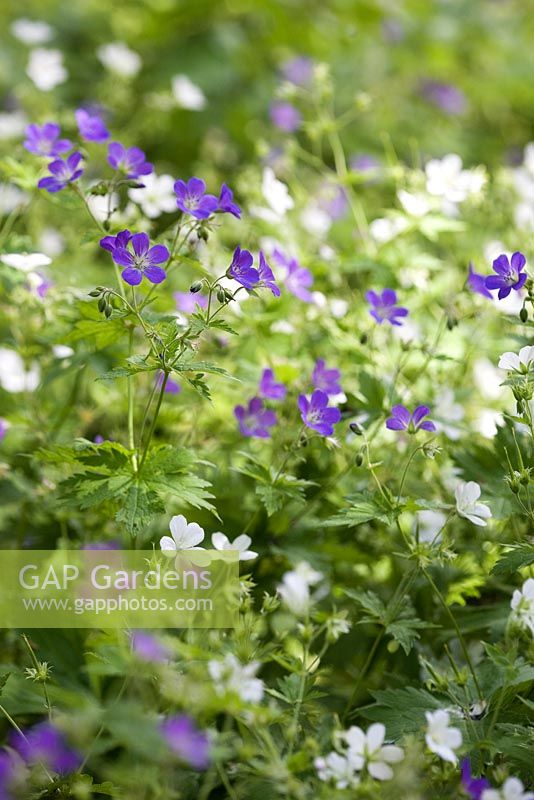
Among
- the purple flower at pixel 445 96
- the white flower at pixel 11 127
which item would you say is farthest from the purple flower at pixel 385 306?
the purple flower at pixel 445 96

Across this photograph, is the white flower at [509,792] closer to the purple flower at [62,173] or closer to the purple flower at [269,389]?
the purple flower at [269,389]

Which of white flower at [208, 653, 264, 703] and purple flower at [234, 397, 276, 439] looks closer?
white flower at [208, 653, 264, 703]

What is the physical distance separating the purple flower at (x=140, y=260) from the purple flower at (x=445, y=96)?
11.1 feet

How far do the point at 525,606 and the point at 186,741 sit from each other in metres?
0.59

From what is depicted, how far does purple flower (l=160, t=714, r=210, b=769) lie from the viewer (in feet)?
3.33

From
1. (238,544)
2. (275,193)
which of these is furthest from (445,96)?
(238,544)

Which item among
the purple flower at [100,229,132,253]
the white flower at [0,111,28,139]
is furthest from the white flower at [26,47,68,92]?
the purple flower at [100,229,132,253]

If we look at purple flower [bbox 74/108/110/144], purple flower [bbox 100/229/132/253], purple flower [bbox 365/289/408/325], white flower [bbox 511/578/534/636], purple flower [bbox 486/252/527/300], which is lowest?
white flower [bbox 511/578/534/636]

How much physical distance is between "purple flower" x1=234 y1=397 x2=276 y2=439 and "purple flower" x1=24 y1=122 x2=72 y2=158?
0.64 m

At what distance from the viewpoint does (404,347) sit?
6.05 ft

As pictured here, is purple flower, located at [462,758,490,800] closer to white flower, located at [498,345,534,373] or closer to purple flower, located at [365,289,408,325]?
white flower, located at [498,345,534,373]

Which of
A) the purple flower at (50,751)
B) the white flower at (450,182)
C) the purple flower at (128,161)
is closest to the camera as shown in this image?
the purple flower at (50,751)

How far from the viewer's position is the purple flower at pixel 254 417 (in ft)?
5.87

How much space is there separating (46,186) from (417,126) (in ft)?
10.2
